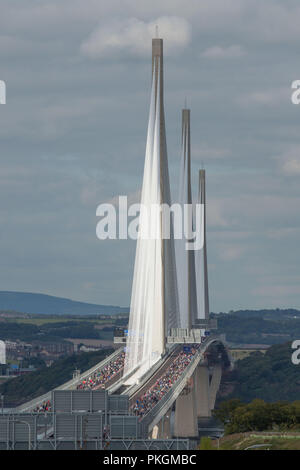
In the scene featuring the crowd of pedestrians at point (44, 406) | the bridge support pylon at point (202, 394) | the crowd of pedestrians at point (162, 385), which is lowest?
the crowd of pedestrians at point (44, 406)

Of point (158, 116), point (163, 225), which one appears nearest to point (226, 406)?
point (163, 225)

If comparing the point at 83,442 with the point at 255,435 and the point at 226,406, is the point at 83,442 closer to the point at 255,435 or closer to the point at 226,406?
the point at 255,435

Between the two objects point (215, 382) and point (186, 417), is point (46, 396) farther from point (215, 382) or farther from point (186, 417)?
point (215, 382)

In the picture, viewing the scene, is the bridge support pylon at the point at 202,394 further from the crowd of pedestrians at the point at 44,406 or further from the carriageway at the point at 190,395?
the crowd of pedestrians at the point at 44,406

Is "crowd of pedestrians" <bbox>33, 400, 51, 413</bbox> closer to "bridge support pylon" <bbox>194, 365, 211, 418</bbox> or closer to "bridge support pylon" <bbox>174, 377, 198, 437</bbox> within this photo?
"bridge support pylon" <bbox>174, 377, 198, 437</bbox>

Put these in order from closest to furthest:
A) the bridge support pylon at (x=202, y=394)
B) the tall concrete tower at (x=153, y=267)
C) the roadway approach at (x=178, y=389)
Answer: the roadway approach at (x=178, y=389)
the tall concrete tower at (x=153, y=267)
the bridge support pylon at (x=202, y=394)

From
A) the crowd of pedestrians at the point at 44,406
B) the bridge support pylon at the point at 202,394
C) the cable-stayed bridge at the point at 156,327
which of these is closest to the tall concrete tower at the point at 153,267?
the cable-stayed bridge at the point at 156,327

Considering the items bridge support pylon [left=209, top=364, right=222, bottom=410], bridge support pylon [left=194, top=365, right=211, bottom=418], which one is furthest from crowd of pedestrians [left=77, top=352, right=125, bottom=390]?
bridge support pylon [left=209, top=364, right=222, bottom=410]
